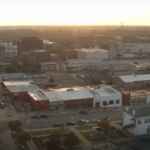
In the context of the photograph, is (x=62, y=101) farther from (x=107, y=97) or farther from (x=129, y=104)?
(x=129, y=104)

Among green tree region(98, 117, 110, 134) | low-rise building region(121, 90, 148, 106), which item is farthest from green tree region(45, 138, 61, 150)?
low-rise building region(121, 90, 148, 106)

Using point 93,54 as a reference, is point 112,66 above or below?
below

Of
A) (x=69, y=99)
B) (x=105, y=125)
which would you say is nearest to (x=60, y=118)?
(x=69, y=99)

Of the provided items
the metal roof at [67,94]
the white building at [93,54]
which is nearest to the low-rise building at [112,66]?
the white building at [93,54]

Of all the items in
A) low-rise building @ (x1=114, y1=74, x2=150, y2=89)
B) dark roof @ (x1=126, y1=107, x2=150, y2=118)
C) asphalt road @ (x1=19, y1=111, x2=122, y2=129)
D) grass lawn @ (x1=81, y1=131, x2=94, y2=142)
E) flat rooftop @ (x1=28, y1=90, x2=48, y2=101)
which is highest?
dark roof @ (x1=126, y1=107, x2=150, y2=118)

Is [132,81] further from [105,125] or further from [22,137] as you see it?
[22,137]

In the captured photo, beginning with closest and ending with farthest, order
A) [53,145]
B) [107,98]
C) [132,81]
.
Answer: [53,145]
[107,98]
[132,81]

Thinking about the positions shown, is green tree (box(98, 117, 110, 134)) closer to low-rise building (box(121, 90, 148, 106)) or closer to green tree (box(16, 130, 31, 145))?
green tree (box(16, 130, 31, 145))

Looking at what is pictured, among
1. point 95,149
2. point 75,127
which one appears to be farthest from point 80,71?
point 95,149

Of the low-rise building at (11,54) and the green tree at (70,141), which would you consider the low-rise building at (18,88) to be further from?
the low-rise building at (11,54)
